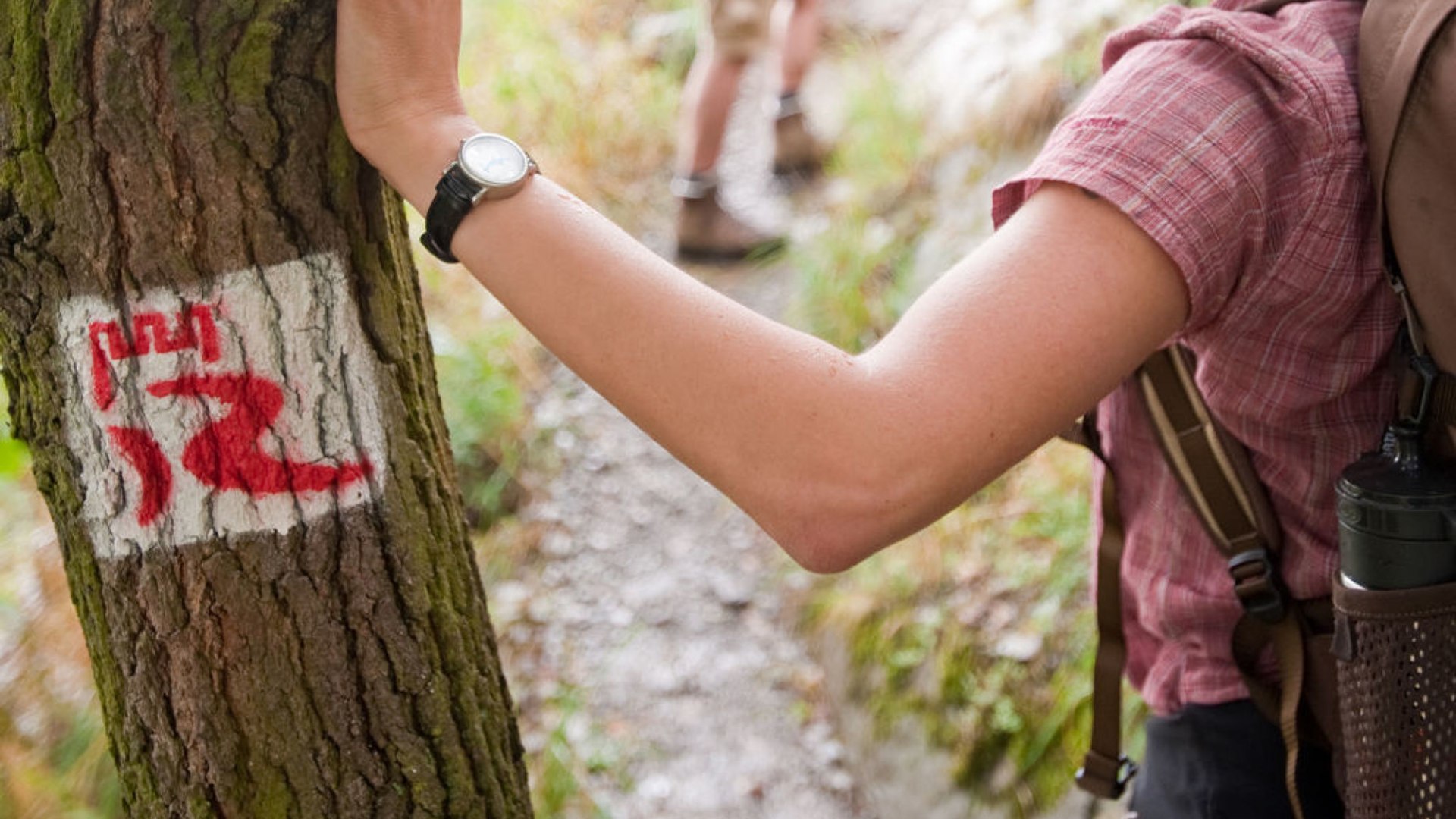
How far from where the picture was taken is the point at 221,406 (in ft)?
4.62

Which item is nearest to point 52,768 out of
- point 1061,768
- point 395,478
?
point 395,478

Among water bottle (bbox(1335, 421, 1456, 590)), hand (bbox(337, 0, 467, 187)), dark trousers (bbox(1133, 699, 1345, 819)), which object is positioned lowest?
dark trousers (bbox(1133, 699, 1345, 819))

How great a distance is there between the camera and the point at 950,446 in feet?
3.71

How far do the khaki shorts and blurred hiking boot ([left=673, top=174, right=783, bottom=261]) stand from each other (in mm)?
561

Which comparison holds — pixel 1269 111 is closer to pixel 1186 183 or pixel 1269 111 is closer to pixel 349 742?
pixel 1186 183

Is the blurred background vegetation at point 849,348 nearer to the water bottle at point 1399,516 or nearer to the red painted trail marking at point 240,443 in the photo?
the red painted trail marking at point 240,443

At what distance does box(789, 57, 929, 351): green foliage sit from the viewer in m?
4.53

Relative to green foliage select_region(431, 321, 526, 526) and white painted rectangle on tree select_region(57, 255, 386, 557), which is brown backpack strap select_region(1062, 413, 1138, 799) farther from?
green foliage select_region(431, 321, 526, 526)

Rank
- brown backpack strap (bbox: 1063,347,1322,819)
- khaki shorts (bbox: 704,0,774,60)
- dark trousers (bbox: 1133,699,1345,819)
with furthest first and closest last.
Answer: khaki shorts (bbox: 704,0,774,60) → dark trousers (bbox: 1133,699,1345,819) → brown backpack strap (bbox: 1063,347,1322,819)

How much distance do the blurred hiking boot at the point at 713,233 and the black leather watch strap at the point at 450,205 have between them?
4115mm

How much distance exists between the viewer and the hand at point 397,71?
1241 mm

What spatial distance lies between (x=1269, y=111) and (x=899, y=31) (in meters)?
5.71

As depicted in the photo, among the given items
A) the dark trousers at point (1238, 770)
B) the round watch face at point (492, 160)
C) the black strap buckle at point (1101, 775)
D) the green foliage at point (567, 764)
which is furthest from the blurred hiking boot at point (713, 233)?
the round watch face at point (492, 160)

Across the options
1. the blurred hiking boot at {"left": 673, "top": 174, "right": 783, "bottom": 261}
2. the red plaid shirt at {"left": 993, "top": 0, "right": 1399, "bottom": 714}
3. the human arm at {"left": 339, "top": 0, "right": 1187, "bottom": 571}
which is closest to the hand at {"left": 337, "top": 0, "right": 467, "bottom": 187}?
the human arm at {"left": 339, "top": 0, "right": 1187, "bottom": 571}
